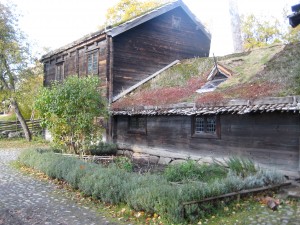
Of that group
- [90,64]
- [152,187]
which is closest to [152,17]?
[90,64]

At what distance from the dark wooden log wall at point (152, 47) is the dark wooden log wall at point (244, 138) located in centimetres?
433

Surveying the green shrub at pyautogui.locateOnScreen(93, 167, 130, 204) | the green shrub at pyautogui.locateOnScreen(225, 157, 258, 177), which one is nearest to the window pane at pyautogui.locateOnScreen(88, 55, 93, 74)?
the green shrub at pyautogui.locateOnScreen(93, 167, 130, 204)

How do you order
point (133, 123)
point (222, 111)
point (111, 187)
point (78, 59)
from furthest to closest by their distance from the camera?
1. point (78, 59)
2. point (133, 123)
3. point (222, 111)
4. point (111, 187)

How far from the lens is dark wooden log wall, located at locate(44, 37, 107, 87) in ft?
59.1

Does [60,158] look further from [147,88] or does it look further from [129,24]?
[129,24]

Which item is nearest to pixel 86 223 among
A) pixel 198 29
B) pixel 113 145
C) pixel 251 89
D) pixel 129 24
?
pixel 251 89

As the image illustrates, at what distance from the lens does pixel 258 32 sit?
31.1 m

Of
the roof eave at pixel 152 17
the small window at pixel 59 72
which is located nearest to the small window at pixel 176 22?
the roof eave at pixel 152 17

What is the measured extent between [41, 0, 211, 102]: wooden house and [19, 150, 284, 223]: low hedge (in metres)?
8.23

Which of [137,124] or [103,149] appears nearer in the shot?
[103,149]

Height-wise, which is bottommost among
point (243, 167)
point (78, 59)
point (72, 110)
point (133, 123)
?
point (243, 167)

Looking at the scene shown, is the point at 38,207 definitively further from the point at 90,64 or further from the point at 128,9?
the point at 128,9

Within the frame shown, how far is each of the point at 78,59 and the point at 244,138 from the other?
1317cm

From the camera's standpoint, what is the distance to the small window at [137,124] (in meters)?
15.7
